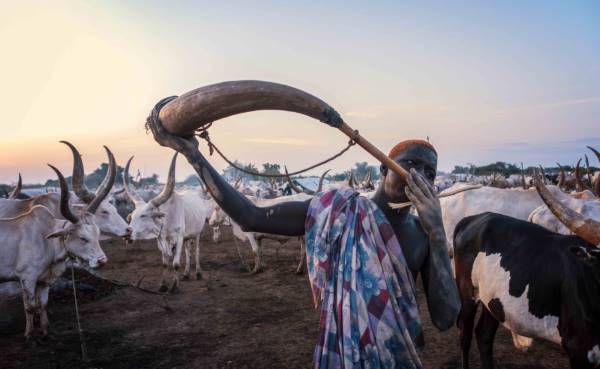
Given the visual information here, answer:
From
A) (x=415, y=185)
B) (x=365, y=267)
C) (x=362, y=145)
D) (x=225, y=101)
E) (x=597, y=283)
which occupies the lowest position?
(x=597, y=283)

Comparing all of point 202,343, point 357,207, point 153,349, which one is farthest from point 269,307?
point 357,207

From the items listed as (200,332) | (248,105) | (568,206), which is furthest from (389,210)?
(200,332)

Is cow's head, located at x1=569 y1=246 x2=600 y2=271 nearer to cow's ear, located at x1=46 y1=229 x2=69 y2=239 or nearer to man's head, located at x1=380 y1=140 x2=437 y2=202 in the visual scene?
man's head, located at x1=380 y1=140 x2=437 y2=202

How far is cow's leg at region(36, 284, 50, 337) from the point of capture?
230 inches

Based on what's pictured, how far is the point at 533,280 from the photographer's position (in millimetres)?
3697

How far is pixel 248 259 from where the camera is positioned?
1223 centimetres

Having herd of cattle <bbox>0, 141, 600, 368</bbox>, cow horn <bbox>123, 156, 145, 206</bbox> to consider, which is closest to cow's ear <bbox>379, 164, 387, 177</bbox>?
herd of cattle <bbox>0, 141, 600, 368</bbox>

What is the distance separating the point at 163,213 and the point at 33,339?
10.7 ft

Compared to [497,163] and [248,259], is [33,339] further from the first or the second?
[497,163]

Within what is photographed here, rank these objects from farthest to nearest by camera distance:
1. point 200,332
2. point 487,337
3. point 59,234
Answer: point 200,332 < point 59,234 < point 487,337

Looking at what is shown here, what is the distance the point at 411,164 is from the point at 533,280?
250 cm

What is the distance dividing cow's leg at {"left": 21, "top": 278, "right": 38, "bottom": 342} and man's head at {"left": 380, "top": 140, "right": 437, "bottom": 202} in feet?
19.0

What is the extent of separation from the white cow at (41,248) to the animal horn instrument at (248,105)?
433 cm

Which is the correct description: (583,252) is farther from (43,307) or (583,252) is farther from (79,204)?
(79,204)
